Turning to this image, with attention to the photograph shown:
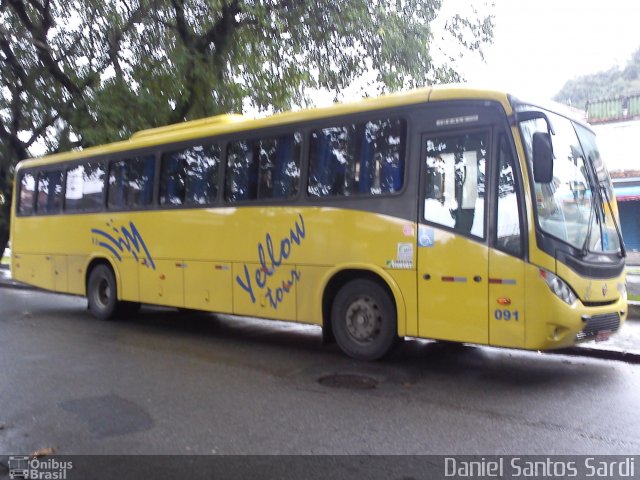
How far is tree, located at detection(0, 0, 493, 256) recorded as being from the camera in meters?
13.2

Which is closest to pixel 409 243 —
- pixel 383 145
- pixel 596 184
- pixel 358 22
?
pixel 383 145

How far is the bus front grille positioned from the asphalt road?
578 mm

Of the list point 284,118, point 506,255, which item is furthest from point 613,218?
point 284,118

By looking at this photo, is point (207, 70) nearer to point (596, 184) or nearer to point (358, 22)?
point (358, 22)

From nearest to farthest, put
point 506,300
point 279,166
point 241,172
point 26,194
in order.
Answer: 1. point 506,300
2. point 279,166
3. point 241,172
4. point 26,194

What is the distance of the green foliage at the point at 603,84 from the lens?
3769 cm

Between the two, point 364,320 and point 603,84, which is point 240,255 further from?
point 603,84

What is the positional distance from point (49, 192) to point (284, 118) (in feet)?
22.8

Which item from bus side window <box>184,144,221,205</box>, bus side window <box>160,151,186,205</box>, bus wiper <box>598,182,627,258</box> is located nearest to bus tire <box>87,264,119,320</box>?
bus side window <box>160,151,186,205</box>

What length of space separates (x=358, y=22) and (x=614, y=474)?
10637 mm

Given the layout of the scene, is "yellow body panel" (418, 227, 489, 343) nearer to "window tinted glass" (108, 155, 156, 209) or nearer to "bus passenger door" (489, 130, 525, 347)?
"bus passenger door" (489, 130, 525, 347)

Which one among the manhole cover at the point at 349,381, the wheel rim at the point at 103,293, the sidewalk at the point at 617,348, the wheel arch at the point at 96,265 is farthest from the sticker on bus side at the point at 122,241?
the sidewalk at the point at 617,348

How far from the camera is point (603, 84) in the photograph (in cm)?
4012

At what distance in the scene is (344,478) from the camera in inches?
157
